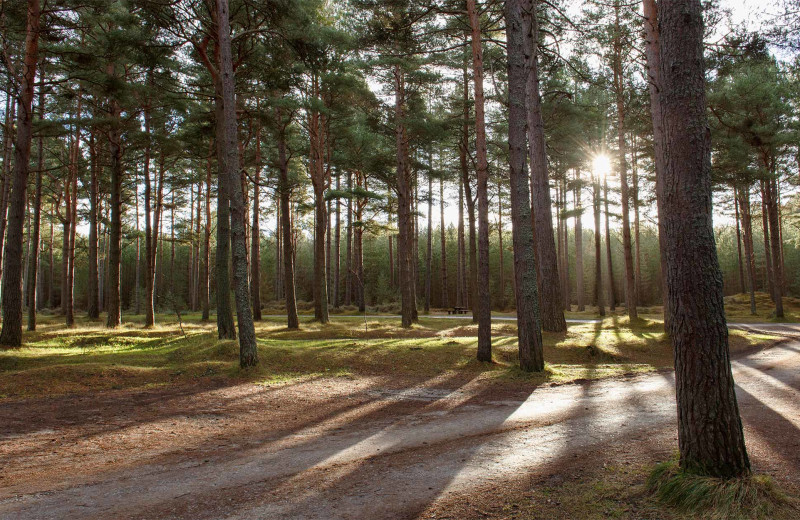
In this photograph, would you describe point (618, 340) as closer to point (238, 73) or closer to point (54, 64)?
point (238, 73)

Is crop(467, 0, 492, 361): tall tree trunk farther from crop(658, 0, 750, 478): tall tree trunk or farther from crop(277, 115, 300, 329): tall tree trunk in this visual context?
crop(277, 115, 300, 329): tall tree trunk

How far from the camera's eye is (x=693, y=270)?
3.39 meters

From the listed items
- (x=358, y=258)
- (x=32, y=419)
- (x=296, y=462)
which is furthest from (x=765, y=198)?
(x=32, y=419)

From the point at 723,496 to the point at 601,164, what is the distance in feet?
75.1

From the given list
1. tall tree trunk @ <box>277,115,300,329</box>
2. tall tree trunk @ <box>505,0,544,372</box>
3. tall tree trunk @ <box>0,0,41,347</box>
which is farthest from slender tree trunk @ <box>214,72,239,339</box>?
tall tree trunk @ <box>505,0,544,372</box>

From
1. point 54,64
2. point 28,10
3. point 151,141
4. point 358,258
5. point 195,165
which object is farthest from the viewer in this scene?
point 358,258

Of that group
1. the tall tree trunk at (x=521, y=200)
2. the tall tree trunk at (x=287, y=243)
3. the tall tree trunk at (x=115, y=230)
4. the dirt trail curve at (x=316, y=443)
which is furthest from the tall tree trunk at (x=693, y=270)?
the tall tree trunk at (x=115, y=230)

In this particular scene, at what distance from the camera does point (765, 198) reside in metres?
23.6

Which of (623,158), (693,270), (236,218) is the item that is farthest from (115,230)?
(623,158)

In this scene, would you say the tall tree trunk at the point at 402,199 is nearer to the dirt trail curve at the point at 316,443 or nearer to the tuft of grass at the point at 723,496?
the dirt trail curve at the point at 316,443

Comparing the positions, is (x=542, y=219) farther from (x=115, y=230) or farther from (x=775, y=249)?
(x=115, y=230)

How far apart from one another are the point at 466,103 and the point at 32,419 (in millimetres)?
16076

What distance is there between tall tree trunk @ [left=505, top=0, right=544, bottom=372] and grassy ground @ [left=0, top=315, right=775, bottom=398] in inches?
28.6

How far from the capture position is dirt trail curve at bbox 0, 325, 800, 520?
353cm
